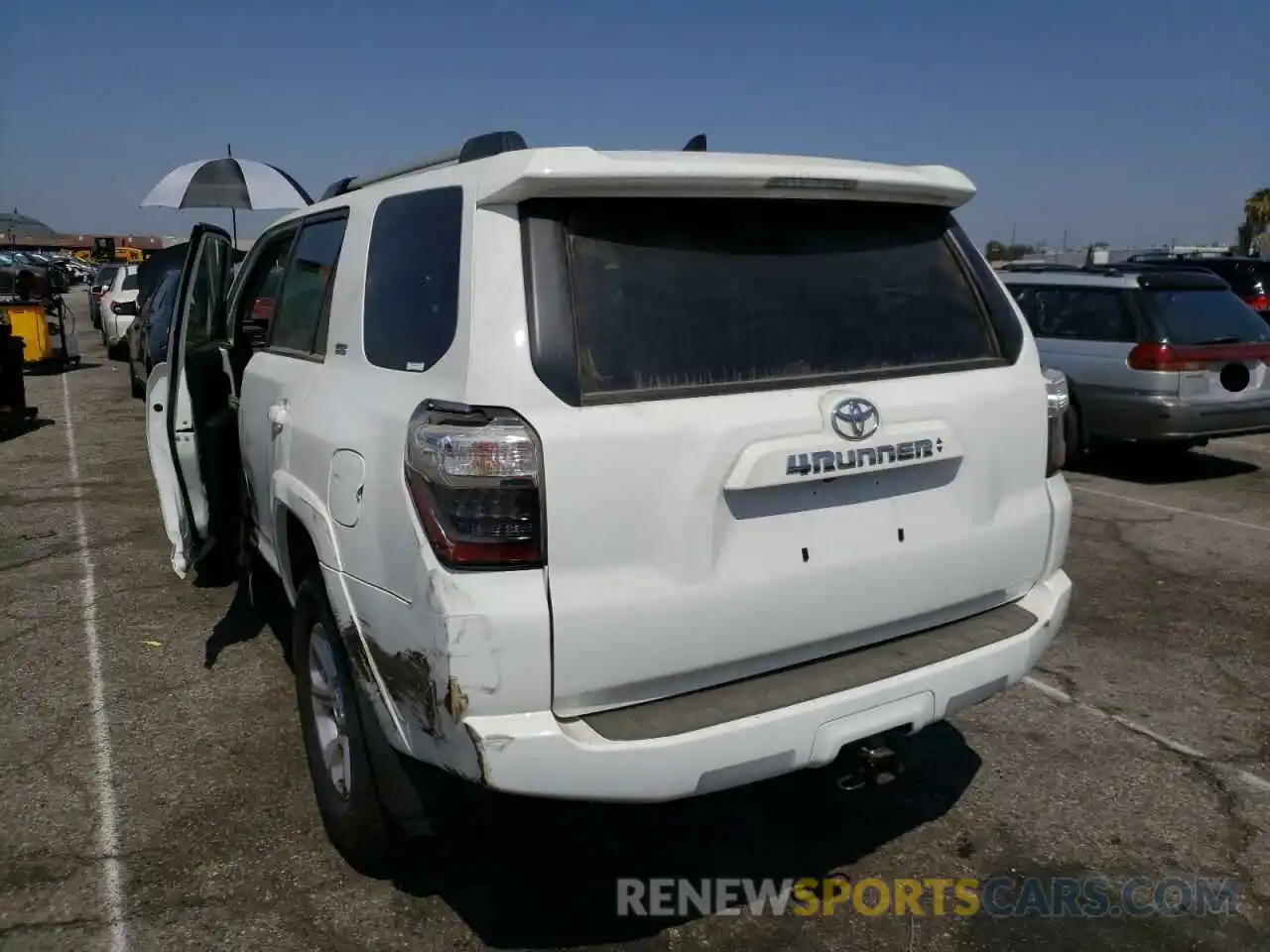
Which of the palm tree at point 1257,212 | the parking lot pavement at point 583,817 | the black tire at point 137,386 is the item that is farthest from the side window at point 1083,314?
the palm tree at point 1257,212

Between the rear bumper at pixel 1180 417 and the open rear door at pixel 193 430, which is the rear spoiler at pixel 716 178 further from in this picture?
the rear bumper at pixel 1180 417

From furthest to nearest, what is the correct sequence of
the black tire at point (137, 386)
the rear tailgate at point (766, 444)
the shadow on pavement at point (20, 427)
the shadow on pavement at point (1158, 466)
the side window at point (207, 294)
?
the black tire at point (137, 386) < the shadow on pavement at point (20, 427) < the shadow on pavement at point (1158, 466) < the side window at point (207, 294) < the rear tailgate at point (766, 444)

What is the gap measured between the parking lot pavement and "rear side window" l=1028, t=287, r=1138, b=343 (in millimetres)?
3942

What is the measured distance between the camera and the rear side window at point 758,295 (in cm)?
247

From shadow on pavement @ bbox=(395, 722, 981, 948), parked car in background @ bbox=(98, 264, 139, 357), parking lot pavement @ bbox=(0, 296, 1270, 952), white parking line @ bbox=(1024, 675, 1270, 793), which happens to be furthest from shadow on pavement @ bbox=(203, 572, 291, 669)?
parked car in background @ bbox=(98, 264, 139, 357)

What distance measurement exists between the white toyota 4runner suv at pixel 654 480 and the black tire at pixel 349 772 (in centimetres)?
2

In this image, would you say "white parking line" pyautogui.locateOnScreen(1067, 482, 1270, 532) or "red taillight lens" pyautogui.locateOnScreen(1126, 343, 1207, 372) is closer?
"white parking line" pyautogui.locateOnScreen(1067, 482, 1270, 532)

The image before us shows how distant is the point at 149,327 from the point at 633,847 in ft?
32.0

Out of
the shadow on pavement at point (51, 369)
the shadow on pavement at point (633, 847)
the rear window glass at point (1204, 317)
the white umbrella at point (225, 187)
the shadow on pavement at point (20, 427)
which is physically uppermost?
the white umbrella at point (225, 187)

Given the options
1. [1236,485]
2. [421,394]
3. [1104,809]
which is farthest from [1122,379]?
[421,394]

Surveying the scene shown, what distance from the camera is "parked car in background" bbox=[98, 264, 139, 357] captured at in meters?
18.9

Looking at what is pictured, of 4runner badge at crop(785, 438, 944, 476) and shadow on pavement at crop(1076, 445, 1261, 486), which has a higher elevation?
4runner badge at crop(785, 438, 944, 476)

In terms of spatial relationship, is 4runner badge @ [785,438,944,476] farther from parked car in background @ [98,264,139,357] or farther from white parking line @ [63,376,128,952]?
parked car in background @ [98,264,139,357]

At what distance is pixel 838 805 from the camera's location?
345 cm
